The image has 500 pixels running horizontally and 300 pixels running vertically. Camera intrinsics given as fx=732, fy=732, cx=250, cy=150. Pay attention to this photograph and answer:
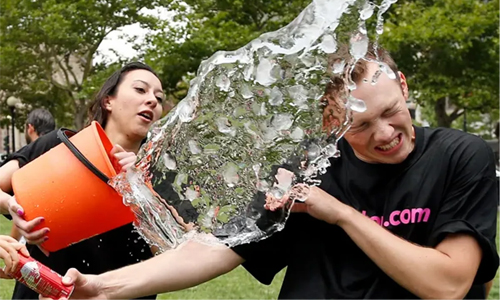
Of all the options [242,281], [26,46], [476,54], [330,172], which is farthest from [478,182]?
[26,46]

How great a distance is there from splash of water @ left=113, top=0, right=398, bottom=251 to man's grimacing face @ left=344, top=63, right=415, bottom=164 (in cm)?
5

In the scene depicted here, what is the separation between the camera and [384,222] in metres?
2.09

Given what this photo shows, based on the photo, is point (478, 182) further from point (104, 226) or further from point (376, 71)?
point (104, 226)

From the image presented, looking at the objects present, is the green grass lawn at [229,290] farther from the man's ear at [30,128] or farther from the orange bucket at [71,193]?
the orange bucket at [71,193]

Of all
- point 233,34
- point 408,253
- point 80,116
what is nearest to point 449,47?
point 233,34

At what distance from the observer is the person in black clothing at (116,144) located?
127 inches

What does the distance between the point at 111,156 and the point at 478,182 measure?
1405 mm

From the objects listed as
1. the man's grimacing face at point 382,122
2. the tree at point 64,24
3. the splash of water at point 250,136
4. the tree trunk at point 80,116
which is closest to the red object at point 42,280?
the splash of water at point 250,136

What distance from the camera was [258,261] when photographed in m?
2.27

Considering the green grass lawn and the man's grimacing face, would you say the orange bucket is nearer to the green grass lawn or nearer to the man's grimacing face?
the man's grimacing face

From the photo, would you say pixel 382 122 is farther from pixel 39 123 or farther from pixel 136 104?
pixel 39 123

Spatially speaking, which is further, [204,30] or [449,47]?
[449,47]

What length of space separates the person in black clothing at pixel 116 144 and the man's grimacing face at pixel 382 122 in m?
1.35

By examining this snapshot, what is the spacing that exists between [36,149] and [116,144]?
0.40 meters
